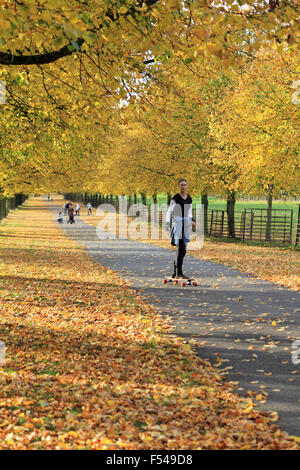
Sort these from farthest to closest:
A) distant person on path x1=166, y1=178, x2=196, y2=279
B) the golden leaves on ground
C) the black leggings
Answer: the black leggings < distant person on path x1=166, y1=178, x2=196, y2=279 < the golden leaves on ground

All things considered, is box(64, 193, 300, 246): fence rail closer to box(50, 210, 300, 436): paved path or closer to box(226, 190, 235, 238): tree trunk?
box(226, 190, 235, 238): tree trunk

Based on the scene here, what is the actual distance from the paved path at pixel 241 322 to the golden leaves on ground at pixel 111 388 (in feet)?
0.96

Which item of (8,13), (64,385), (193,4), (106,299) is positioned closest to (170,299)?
(106,299)

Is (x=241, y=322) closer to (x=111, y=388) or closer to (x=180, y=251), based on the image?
(x=111, y=388)

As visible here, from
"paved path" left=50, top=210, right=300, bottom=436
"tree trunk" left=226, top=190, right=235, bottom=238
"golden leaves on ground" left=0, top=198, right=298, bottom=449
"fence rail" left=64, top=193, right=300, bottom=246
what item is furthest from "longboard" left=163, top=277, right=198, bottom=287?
"tree trunk" left=226, top=190, right=235, bottom=238

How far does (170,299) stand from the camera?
1000 cm

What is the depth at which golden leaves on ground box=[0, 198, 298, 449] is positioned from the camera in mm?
4027

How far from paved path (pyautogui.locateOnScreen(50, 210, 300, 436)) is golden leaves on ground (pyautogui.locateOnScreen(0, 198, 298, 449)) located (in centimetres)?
29

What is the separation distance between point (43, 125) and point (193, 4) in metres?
6.86

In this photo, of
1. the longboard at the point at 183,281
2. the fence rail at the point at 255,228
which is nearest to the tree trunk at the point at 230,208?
the fence rail at the point at 255,228

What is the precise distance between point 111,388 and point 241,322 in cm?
327

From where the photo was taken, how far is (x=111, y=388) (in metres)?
5.15

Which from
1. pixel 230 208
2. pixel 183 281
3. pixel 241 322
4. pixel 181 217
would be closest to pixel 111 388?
pixel 241 322

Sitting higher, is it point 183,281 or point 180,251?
point 180,251
